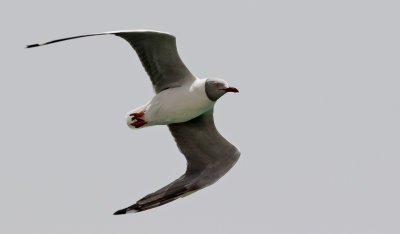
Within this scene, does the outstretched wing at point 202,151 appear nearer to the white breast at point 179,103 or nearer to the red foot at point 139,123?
the white breast at point 179,103

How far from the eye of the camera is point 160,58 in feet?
50.6

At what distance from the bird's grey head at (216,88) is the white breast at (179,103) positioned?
10cm

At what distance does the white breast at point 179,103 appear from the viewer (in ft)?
50.2

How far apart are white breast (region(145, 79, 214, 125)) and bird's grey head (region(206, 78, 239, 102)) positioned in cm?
10

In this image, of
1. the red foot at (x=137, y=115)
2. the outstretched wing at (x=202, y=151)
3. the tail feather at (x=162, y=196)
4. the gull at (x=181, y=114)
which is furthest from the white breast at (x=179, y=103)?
the tail feather at (x=162, y=196)

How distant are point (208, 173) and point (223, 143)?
0.74m

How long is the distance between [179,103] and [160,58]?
91 centimetres

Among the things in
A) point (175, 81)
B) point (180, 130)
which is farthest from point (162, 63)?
point (180, 130)

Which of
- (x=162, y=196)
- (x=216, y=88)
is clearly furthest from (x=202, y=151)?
(x=216, y=88)

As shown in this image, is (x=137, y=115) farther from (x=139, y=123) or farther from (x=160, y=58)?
(x=160, y=58)

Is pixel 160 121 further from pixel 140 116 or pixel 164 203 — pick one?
pixel 164 203

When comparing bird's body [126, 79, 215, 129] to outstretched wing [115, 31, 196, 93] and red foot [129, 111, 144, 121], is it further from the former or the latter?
outstretched wing [115, 31, 196, 93]

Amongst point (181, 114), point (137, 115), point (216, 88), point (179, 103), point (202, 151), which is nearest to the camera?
point (216, 88)

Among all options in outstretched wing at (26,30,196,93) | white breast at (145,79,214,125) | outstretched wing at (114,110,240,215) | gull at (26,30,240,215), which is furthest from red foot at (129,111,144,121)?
outstretched wing at (114,110,240,215)
